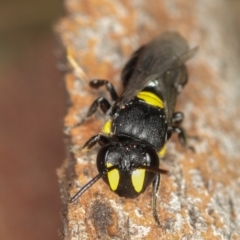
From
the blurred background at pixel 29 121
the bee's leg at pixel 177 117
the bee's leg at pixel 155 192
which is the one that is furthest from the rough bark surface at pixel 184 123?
the blurred background at pixel 29 121

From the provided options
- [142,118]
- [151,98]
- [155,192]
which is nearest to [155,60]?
[151,98]

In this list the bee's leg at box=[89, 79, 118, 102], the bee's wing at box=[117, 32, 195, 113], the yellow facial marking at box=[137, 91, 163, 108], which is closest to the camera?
the yellow facial marking at box=[137, 91, 163, 108]

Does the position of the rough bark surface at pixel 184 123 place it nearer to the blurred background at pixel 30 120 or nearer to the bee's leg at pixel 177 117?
the bee's leg at pixel 177 117

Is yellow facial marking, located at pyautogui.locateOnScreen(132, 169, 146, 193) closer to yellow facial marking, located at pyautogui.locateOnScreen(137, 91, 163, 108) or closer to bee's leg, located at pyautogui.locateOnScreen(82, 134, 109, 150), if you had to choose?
bee's leg, located at pyautogui.locateOnScreen(82, 134, 109, 150)

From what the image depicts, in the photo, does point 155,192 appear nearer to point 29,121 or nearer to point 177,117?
point 177,117

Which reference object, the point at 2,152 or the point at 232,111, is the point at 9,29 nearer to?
the point at 2,152

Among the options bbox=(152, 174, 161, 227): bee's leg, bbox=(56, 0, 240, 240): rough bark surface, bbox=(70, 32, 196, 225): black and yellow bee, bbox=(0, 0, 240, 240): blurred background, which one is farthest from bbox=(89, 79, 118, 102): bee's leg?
bbox=(152, 174, 161, 227): bee's leg

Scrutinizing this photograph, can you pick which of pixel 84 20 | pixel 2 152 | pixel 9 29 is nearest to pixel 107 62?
pixel 84 20
